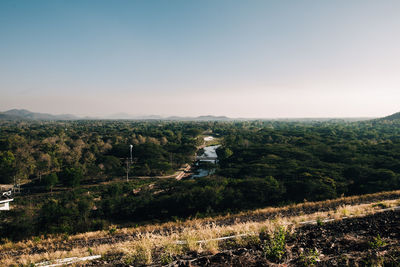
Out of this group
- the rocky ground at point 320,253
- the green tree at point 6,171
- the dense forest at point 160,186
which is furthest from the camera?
the green tree at point 6,171

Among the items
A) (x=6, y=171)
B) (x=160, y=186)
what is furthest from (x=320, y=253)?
(x=6, y=171)

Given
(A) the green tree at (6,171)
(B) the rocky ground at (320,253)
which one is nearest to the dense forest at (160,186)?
(A) the green tree at (6,171)

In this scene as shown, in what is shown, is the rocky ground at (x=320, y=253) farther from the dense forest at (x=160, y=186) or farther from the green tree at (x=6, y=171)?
the green tree at (x=6, y=171)

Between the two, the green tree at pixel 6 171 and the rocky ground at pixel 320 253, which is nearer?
the rocky ground at pixel 320 253

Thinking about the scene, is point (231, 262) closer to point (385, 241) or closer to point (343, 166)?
point (385, 241)

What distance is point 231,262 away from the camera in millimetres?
4312

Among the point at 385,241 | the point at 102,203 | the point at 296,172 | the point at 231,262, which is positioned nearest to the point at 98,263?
the point at 231,262

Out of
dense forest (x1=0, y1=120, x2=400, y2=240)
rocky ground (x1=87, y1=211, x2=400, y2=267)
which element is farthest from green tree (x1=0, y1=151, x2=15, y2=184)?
rocky ground (x1=87, y1=211, x2=400, y2=267)

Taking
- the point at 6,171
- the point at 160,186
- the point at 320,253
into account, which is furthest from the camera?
the point at 6,171

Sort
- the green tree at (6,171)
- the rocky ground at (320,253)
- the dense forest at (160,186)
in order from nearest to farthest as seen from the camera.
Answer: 1. the rocky ground at (320,253)
2. the dense forest at (160,186)
3. the green tree at (6,171)

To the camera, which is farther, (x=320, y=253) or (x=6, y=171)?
(x=6, y=171)

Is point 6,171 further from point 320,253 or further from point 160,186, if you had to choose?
point 320,253

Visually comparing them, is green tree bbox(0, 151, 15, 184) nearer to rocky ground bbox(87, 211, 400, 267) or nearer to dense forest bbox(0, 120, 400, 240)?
dense forest bbox(0, 120, 400, 240)

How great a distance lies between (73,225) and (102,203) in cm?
492
